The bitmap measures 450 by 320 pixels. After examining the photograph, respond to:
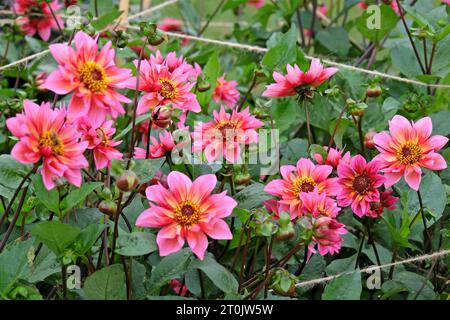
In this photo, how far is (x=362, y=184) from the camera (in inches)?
38.8

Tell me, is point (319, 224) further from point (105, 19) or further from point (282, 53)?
point (105, 19)

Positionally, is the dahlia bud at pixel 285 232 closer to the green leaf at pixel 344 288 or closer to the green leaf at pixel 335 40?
the green leaf at pixel 344 288

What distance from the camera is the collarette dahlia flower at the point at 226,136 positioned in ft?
3.24

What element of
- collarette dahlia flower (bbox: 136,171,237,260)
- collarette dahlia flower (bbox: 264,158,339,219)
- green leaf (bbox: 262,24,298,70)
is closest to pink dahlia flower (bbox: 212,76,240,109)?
green leaf (bbox: 262,24,298,70)

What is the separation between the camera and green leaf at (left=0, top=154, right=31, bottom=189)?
3.17 feet

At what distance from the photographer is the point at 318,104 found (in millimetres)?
1285

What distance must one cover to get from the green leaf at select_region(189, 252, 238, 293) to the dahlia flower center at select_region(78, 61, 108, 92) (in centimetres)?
23

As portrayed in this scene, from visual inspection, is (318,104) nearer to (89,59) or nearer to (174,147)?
(174,147)

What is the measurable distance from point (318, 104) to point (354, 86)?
106mm

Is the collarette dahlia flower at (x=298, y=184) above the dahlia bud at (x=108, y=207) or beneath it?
above

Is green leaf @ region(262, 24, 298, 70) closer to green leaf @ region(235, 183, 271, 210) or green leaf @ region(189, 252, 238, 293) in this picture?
green leaf @ region(235, 183, 271, 210)

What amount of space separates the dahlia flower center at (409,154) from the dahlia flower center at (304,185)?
0.11 meters

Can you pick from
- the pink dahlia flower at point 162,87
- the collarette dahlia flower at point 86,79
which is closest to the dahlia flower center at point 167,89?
the pink dahlia flower at point 162,87

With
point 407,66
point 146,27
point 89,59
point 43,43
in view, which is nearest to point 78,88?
point 89,59
